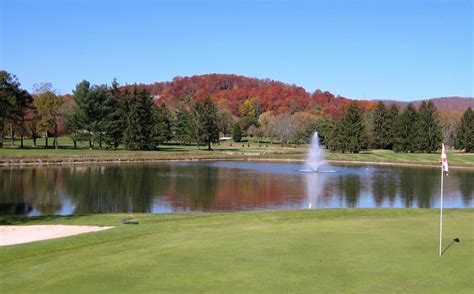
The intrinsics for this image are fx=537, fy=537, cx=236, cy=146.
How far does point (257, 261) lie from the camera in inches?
404

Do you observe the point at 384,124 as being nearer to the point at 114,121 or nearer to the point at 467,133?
the point at 467,133

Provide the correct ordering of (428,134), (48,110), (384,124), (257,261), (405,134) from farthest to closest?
(384,124)
(405,134)
(428,134)
(48,110)
(257,261)

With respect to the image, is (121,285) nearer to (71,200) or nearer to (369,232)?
(369,232)

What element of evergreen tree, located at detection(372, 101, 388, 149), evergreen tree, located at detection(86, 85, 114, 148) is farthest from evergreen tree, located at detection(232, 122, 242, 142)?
evergreen tree, located at detection(86, 85, 114, 148)

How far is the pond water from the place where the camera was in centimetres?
3041

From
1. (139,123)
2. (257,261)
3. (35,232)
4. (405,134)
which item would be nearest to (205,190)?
(35,232)

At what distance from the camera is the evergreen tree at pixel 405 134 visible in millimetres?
94812

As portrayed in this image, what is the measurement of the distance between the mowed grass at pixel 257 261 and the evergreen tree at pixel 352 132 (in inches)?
3113

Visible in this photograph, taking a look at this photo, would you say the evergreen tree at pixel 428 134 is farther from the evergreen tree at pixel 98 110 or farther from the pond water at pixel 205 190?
the evergreen tree at pixel 98 110

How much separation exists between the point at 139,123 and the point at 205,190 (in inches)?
1947

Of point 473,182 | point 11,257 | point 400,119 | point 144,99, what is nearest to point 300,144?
point 400,119

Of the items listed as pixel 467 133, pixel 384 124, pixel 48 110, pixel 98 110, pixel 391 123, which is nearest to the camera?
pixel 48 110

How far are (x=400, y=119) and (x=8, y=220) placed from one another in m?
85.5

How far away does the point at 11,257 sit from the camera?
1288 centimetres
